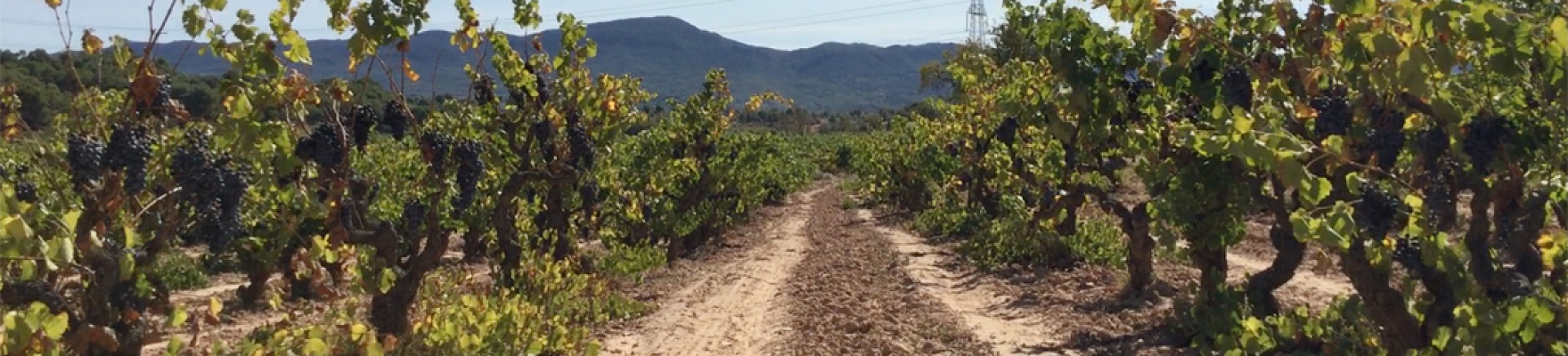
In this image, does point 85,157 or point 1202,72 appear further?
point 1202,72

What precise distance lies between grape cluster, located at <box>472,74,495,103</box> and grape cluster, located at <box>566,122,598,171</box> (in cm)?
66

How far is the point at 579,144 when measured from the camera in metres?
Answer: 8.07

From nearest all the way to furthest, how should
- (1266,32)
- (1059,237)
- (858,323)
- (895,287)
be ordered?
(1266,32)
(858,323)
(895,287)
(1059,237)

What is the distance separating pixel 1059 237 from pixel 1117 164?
217 centimetres

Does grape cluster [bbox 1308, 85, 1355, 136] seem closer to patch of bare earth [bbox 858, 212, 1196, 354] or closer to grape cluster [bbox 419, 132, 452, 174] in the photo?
patch of bare earth [bbox 858, 212, 1196, 354]

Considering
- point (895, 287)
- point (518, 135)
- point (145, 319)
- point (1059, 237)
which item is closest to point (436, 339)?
point (145, 319)

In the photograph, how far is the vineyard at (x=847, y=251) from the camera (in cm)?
352

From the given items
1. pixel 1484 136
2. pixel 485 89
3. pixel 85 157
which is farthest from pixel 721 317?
pixel 1484 136

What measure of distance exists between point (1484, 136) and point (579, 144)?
590cm

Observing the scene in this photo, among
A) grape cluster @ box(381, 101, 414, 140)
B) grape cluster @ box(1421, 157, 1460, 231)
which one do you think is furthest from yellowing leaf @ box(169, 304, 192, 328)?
grape cluster @ box(1421, 157, 1460, 231)

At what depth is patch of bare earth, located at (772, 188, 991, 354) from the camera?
7.29m

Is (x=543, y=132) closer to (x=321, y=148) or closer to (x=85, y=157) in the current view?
(x=321, y=148)

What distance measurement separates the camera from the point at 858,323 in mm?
7879

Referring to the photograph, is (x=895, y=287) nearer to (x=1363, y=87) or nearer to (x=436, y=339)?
(x=436, y=339)
